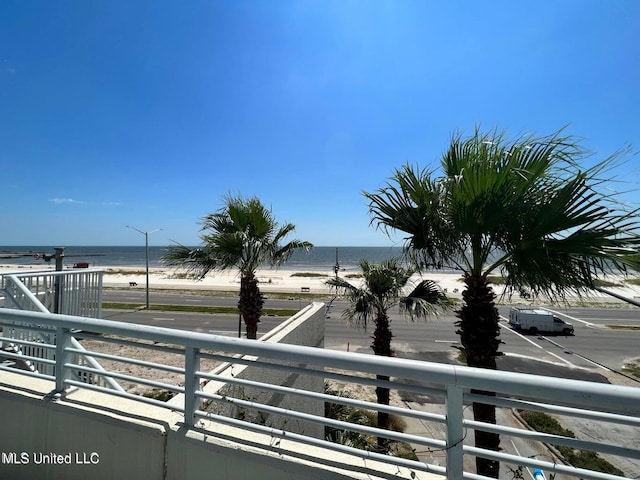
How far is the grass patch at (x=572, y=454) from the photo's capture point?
675 cm

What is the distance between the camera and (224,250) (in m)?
7.70

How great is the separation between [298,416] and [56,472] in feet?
6.15

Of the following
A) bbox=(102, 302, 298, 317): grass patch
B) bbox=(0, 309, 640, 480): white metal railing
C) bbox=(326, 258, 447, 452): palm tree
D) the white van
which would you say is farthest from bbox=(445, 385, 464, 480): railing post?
the white van

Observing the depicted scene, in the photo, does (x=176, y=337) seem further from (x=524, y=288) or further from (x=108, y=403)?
(x=524, y=288)

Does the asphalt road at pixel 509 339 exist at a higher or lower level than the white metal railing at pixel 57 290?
lower

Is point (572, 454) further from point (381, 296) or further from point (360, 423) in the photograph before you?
point (381, 296)

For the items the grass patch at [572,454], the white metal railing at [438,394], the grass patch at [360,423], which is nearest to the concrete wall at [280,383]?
the white metal railing at [438,394]

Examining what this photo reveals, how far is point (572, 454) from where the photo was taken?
7.21m

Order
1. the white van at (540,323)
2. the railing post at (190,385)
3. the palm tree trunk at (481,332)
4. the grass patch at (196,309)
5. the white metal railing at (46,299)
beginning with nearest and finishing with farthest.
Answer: the railing post at (190,385), the palm tree trunk at (481,332), the white metal railing at (46,299), the white van at (540,323), the grass patch at (196,309)

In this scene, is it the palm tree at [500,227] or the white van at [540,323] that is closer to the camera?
the palm tree at [500,227]

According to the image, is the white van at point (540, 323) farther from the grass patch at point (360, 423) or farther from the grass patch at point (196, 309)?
the grass patch at point (196, 309)

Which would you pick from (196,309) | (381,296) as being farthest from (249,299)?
(196,309)

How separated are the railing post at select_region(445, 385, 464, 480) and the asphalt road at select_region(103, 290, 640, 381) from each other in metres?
9.10

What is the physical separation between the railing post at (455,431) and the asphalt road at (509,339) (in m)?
9.10
